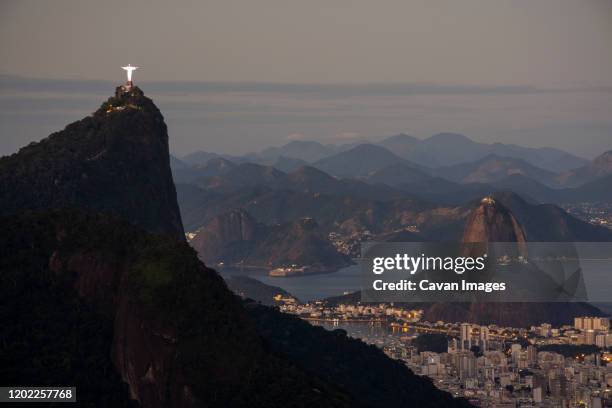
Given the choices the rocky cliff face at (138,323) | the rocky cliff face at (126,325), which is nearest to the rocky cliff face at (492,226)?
the rocky cliff face at (126,325)

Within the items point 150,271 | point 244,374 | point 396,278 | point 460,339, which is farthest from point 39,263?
point 396,278

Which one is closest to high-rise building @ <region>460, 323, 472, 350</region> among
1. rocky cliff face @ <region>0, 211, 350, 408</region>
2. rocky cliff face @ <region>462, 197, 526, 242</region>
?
rocky cliff face @ <region>462, 197, 526, 242</region>

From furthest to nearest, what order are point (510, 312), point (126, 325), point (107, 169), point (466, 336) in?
point (510, 312) < point (466, 336) < point (107, 169) < point (126, 325)

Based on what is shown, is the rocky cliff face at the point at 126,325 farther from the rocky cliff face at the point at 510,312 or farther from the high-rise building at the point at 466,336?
the rocky cliff face at the point at 510,312

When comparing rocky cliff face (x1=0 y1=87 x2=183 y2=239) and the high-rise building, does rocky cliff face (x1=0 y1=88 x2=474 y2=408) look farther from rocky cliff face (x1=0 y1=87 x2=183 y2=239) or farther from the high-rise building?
the high-rise building

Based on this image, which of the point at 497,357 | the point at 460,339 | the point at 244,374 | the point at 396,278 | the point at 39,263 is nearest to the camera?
the point at 244,374

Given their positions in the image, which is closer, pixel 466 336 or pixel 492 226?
pixel 466 336

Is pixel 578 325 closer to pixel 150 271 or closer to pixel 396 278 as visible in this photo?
pixel 396 278

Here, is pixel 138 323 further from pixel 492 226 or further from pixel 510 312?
pixel 492 226

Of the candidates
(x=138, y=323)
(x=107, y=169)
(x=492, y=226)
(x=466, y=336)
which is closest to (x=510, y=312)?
(x=466, y=336)
